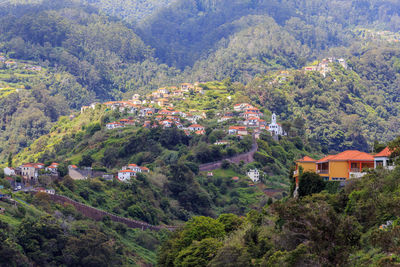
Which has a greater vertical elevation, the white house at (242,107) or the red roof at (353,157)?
the white house at (242,107)

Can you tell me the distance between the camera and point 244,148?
8525 cm

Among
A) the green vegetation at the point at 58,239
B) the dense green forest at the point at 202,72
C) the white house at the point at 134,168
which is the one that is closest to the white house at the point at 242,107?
the dense green forest at the point at 202,72

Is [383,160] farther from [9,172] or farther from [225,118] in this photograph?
[225,118]

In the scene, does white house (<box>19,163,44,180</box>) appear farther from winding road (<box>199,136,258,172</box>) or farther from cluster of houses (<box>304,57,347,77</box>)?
cluster of houses (<box>304,57,347,77</box>)

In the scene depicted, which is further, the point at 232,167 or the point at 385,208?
the point at 232,167

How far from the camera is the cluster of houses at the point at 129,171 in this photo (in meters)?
75.1

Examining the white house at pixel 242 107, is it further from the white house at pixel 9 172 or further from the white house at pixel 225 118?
the white house at pixel 9 172

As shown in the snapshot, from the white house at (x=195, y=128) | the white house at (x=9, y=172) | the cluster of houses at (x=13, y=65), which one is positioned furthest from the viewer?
the cluster of houses at (x=13, y=65)

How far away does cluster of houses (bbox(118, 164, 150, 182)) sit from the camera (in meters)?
75.1

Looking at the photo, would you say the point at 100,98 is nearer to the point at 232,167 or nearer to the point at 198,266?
the point at 232,167

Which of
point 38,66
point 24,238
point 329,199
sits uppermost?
point 38,66

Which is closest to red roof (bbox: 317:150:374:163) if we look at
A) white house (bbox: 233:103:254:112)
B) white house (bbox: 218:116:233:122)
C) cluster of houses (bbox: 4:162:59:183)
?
cluster of houses (bbox: 4:162:59:183)

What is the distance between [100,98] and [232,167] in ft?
297

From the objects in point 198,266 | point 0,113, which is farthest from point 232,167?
point 0,113
